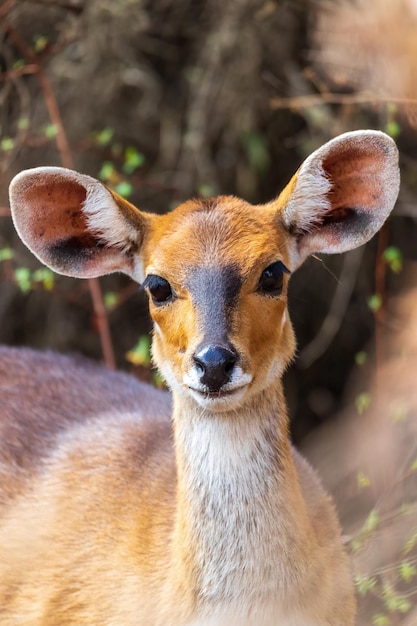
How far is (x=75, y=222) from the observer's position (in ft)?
12.2

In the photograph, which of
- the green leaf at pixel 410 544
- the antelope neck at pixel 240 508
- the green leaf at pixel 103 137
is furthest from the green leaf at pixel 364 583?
the green leaf at pixel 103 137

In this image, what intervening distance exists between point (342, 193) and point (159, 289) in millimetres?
797

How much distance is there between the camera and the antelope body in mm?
3281

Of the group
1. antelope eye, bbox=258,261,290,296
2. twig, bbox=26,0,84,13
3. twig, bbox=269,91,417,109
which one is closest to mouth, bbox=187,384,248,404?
antelope eye, bbox=258,261,290,296

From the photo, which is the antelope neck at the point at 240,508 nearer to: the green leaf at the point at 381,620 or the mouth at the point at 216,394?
the mouth at the point at 216,394

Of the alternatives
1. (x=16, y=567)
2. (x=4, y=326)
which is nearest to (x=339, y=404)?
(x=4, y=326)

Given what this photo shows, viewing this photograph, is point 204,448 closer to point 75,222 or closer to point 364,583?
point 75,222

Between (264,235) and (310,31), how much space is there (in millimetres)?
3786

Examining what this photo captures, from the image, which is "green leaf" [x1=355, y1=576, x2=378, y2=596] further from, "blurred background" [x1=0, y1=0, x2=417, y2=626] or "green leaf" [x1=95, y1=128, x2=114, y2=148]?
"green leaf" [x1=95, y1=128, x2=114, y2=148]

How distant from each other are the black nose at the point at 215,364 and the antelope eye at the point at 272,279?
38 centimetres

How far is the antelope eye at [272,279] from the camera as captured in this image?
11.1 feet

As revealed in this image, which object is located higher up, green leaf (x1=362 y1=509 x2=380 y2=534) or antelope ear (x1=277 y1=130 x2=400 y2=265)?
antelope ear (x1=277 y1=130 x2=400 y2=265)

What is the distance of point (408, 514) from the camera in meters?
4.30

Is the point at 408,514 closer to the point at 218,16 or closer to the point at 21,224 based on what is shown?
the point at 21,224
